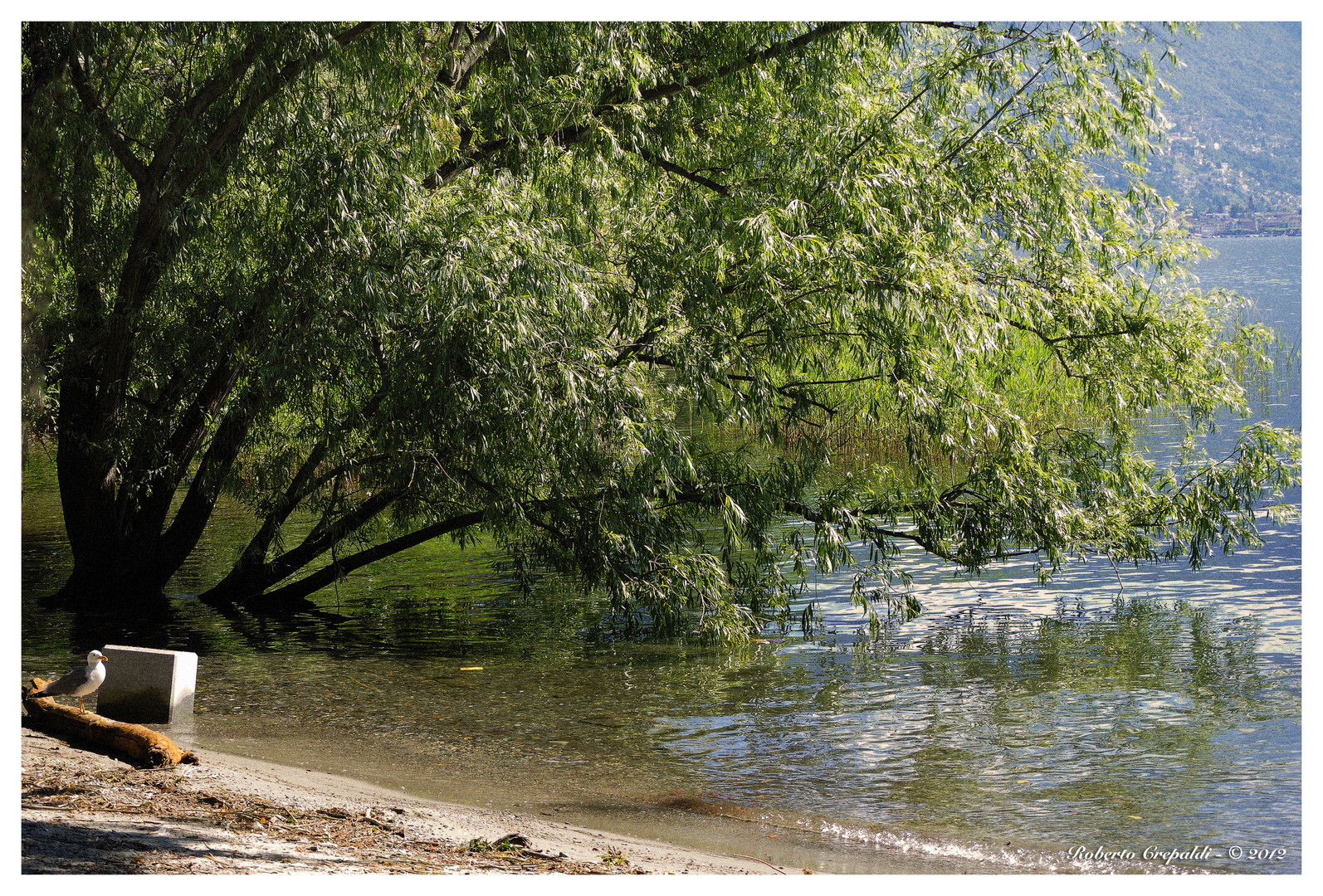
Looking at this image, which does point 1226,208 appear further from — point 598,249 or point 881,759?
point 881,759

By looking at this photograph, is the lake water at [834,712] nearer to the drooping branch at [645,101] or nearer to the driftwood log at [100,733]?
the driftwood log at [100,733]

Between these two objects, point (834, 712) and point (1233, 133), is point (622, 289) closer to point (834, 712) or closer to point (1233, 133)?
point (834, 712)

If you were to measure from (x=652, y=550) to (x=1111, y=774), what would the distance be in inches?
175

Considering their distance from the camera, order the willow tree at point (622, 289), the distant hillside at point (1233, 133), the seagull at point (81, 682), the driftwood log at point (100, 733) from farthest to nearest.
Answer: the distant hillside at point (1233, 133) < the willow tree at point (622, 289) < the seagull at point (81, 682) < the driftwood log at point (100, 733)

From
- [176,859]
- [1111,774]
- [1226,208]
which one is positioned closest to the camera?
[176,859]

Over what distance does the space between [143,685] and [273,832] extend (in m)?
3.08

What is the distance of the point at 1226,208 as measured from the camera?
29.6 metres

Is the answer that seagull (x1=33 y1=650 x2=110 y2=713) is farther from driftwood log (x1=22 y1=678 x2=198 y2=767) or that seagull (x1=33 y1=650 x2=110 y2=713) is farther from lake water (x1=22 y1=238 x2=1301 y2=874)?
lake water (x1=22 y1=238 x2=1301 y2=874)

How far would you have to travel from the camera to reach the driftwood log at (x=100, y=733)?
6664 mm

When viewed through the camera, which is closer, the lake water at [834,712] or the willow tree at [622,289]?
the lake water at [834,712]


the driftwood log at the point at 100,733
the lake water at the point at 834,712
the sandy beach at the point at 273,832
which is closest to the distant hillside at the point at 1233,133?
the lake water at the point at 834,712

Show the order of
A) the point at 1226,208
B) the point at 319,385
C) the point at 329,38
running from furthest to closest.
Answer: the point at 1226,208 → the point at 319,385 → the point at 329,38

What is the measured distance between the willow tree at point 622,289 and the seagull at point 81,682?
282 cm
